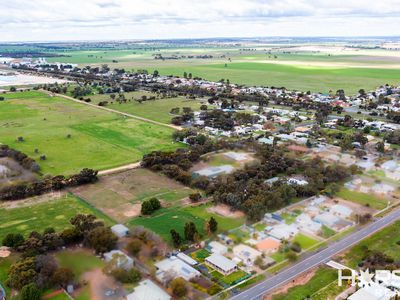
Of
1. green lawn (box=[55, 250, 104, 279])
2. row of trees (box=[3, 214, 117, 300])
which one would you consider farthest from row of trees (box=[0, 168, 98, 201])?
green lawn (box=[55, 250, 104, 279])

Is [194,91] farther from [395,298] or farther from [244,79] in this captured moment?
[395,298]

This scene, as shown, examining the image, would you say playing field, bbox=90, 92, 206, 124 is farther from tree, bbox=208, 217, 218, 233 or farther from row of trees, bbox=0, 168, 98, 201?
tree, bbox=208, 217, 218, 233

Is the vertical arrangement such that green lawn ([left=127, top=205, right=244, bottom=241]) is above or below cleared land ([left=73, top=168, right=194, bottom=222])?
below

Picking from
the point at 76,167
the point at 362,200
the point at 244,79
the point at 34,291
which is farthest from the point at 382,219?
the point at 244,79

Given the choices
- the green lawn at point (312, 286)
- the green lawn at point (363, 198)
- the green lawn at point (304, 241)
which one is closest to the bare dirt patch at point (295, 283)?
the green lawn at point (312, 286)

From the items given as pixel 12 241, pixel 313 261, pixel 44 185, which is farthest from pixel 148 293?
pixel 44 185

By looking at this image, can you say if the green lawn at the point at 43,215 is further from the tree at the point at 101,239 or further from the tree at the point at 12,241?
the tree at the point at 101,239

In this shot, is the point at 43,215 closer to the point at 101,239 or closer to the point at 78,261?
the point at 78,261

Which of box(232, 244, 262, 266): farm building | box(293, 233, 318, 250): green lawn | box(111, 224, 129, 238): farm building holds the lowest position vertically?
box(293, 233, 318, 250): green lawn
